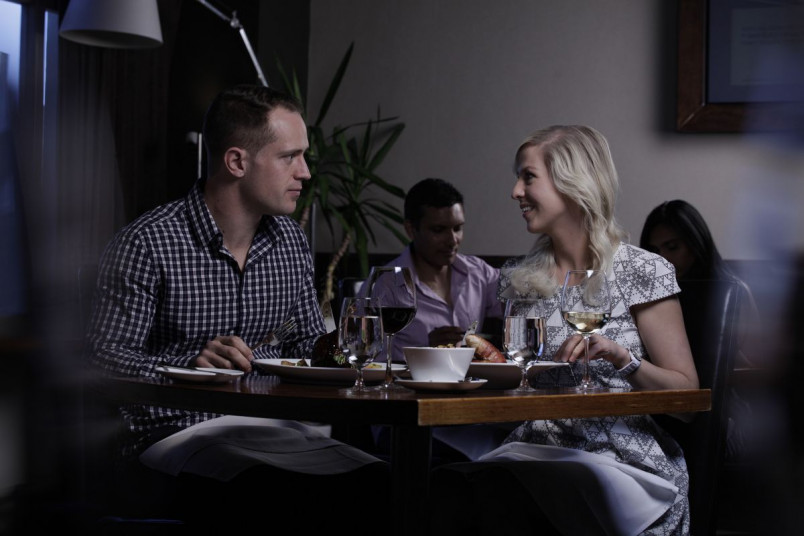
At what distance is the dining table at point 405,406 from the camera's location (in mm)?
989

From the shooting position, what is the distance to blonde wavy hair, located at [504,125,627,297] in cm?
194

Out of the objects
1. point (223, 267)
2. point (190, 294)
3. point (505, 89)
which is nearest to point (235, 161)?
point (223, 267)

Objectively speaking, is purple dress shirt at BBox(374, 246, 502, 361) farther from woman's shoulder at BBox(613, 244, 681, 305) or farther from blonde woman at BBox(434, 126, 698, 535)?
woman's shoulder at BBox(613, 244, 681, 305)

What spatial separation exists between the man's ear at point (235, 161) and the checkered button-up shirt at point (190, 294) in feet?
0.25

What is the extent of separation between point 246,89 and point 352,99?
2.80 meters

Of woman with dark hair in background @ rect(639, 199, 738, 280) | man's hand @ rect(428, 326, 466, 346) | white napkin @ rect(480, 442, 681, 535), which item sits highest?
woman with dark hair in background @ rect(639, 199, 738, 280)

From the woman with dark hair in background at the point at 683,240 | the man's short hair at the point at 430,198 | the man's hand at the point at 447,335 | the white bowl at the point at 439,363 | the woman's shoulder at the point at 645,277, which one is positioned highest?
the man's short hair at the point at 430,198

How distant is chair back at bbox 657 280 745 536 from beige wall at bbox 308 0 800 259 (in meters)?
2.65

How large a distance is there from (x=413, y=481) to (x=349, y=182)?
3.42 metres

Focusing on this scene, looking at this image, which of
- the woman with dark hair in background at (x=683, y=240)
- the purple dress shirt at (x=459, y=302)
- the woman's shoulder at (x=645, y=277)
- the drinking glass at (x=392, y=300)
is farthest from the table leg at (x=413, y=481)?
the woman with dark hair in background at (x=683, y=240)

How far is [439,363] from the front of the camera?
1204 millimetres

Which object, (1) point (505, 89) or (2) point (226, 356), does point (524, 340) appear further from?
(1) point (505, 89)

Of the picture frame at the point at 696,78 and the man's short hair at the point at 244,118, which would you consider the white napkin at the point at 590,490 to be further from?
the picture frame at the point at 696,78

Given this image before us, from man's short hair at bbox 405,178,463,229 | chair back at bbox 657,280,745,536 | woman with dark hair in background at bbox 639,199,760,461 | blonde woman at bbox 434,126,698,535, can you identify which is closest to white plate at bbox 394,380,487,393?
blonde woman at bbox 434,126,698,535
